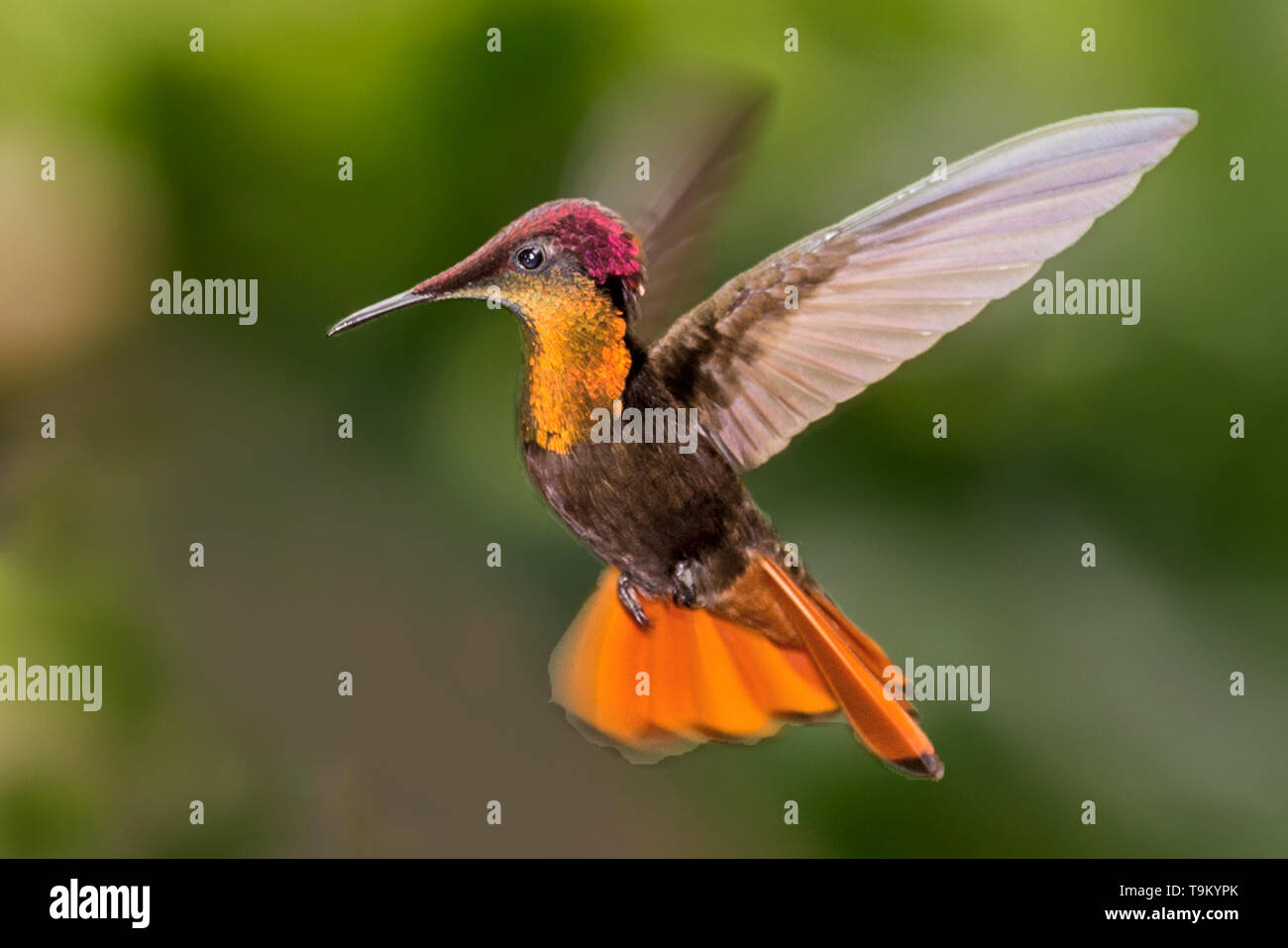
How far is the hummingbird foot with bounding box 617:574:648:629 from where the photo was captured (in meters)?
0.67

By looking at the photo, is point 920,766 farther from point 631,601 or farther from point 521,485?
point 521,485

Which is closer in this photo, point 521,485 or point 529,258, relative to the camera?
point 529,258

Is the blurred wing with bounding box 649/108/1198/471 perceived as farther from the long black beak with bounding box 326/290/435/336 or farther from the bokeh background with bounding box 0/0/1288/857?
the bokeh background with bounding box 0/0/1288/857

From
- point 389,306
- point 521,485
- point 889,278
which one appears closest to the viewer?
point 389,306

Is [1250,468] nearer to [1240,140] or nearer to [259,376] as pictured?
[1240,140]

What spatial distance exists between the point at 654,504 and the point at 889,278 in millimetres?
146

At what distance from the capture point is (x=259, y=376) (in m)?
1.29

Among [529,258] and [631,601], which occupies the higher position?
[529,258]

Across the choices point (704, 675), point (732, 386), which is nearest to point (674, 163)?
point (732, 386)

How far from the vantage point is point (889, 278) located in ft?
1.85

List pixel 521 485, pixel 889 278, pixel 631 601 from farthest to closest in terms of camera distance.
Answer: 1. pixel 521 485
2. pixel 631 601
3. pixel 889 278

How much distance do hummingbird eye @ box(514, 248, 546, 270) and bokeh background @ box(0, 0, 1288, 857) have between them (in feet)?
2.49

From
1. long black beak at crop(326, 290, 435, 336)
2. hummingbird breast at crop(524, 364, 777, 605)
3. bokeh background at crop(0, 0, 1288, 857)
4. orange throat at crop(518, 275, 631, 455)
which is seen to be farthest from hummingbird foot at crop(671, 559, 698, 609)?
bokeh background at crop(0, 0, 1288, 857)

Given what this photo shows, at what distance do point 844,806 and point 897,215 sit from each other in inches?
33.4
